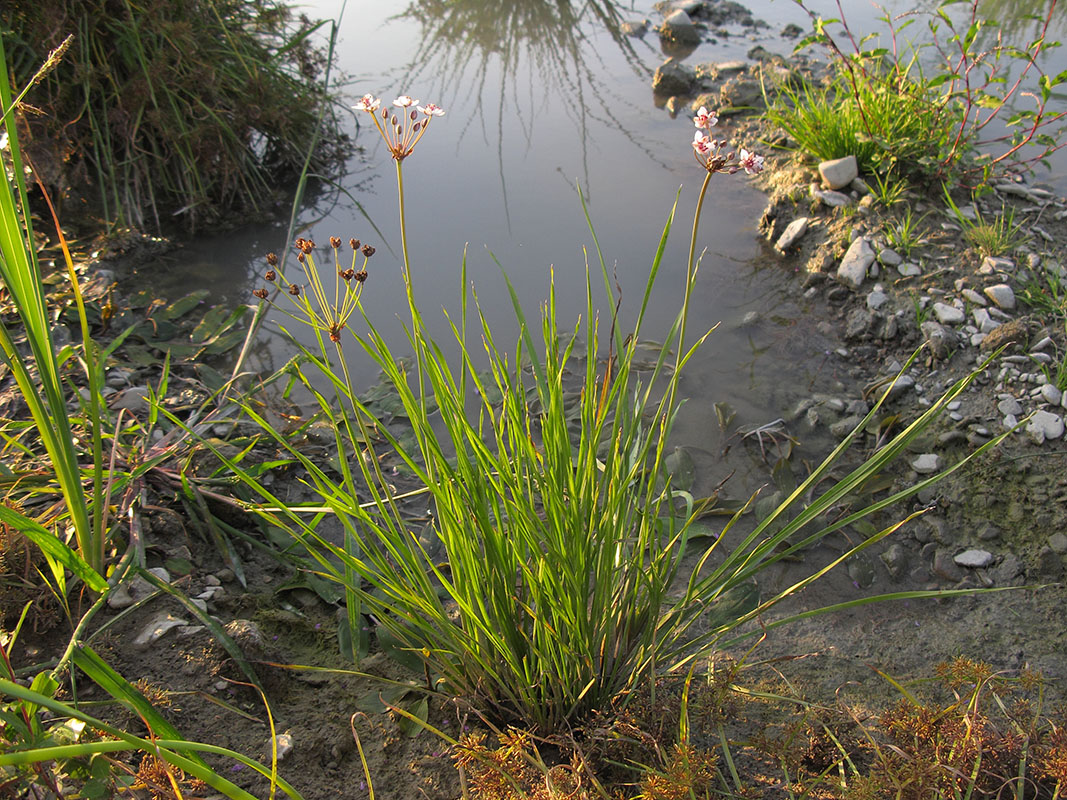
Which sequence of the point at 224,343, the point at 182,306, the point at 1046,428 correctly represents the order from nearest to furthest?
the point at 1046,428 < the point at 224,343 < the point at 182,306

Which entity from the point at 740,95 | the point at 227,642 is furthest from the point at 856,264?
the point at 227,642

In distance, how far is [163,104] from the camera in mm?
3375

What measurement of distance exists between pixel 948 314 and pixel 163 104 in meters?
3.39

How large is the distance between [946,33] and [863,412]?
401 centimetres

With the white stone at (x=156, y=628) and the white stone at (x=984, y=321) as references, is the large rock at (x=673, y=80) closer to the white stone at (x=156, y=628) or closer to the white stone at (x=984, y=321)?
the white stone at (x=984, y=321)

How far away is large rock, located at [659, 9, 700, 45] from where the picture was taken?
5594 mm

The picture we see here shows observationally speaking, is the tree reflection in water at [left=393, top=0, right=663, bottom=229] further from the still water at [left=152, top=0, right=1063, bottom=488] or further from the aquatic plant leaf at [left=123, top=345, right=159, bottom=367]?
the aquatic plant leaf at [left=123, top=345, right=159, bottom=367]

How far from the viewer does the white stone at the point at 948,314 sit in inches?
109

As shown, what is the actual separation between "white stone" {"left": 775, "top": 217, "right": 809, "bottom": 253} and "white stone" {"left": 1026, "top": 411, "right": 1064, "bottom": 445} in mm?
1425

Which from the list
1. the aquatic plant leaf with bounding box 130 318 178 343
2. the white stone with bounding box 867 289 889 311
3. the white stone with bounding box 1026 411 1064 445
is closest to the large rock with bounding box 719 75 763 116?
the white stone with bounding box 867 289 889 311

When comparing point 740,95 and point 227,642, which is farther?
point 740,95

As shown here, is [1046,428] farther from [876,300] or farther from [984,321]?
[876,300]

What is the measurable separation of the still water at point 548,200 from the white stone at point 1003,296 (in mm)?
576

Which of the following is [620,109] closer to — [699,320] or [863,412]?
[699,320]
